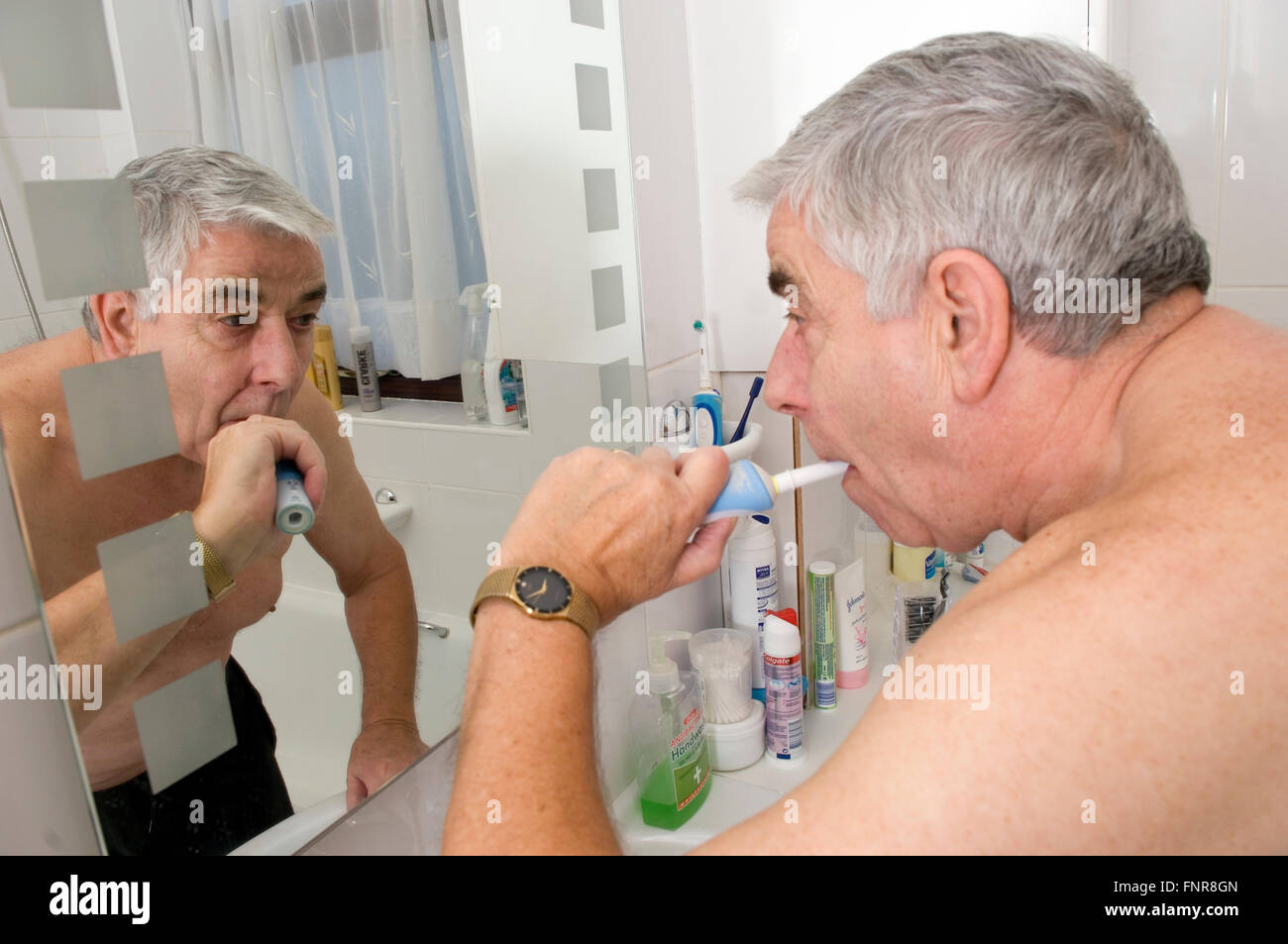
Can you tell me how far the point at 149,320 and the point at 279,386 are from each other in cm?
10

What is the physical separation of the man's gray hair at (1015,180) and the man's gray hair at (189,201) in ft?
1.31

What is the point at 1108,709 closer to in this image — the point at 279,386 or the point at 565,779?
the point at 565,779

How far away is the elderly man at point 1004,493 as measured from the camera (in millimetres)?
450

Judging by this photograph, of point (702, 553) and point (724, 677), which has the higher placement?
point (702, 553)

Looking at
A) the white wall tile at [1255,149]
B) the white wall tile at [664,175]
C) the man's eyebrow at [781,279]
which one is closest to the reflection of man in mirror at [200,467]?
the man's eyebrow at [781,279]

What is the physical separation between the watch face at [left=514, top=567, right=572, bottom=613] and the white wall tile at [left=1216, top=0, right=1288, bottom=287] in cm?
115

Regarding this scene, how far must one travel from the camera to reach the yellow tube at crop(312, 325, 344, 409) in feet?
2.00

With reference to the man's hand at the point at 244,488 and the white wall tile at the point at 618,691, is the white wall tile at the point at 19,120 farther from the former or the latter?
the white wall tile at the point at 618,691

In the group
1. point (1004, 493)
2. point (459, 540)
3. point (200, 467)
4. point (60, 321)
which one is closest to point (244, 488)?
point (200, 467)

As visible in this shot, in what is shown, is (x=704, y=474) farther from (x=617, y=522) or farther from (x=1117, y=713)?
(x=1117, y=713)

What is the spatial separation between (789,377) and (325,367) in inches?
15.2

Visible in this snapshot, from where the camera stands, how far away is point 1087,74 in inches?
25.8

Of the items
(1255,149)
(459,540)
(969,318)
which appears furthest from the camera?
(1255,149)

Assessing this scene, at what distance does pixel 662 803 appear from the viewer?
38.2 inches
